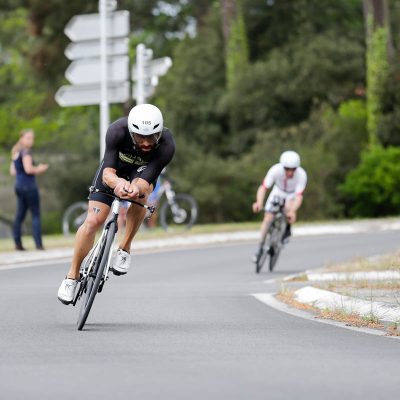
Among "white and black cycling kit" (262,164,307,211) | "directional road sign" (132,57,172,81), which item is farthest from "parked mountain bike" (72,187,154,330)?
"directional road sign" (132,57,172,81)

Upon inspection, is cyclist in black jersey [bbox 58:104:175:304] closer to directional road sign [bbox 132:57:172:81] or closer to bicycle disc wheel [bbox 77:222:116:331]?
bicycle disc wheel [bbox 77:222:116:331]

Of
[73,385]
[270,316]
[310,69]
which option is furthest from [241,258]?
[310,69]

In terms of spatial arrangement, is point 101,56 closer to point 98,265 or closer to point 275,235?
point 275,235

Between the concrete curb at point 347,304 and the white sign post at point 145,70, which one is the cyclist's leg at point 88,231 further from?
the white sign post at point 145,70

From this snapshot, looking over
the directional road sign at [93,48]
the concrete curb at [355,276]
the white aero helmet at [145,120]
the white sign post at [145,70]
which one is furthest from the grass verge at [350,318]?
the white sign post at [145,70]

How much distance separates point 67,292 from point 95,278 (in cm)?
52

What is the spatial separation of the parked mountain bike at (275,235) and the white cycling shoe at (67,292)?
8077 millimetres

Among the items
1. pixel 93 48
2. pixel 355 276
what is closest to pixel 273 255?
pixel 355 276

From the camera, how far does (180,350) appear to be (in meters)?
8.84

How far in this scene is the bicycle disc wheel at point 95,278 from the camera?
1016 cm

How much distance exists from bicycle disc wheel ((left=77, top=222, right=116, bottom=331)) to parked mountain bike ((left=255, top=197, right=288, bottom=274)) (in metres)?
8.23

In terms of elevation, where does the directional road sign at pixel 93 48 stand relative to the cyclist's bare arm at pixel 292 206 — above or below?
above

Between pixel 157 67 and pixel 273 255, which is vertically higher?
pixel 157 67

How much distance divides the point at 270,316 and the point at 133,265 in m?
8.69
